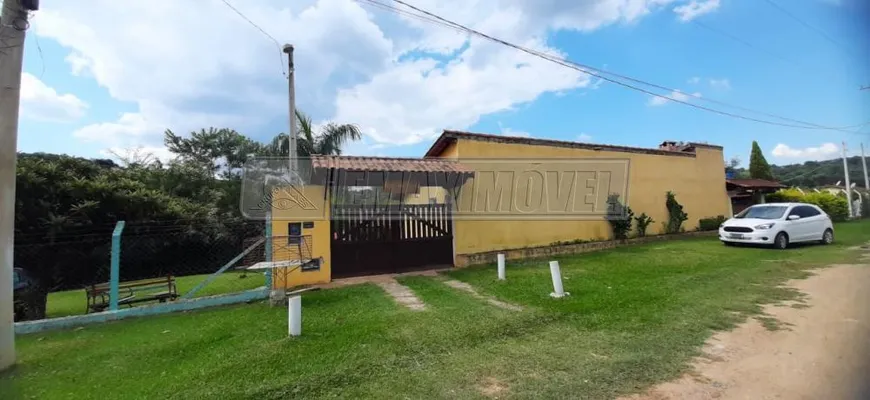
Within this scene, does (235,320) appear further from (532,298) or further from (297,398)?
(532,298)

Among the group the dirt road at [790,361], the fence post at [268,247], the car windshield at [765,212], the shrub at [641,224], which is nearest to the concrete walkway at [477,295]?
the dirt road at [790,361]

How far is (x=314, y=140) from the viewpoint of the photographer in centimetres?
1680

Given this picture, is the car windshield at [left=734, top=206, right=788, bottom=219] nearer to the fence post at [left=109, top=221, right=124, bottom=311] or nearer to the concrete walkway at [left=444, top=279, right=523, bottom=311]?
the concrete walkway at [left=444, top=279, right=523, bottom=311]

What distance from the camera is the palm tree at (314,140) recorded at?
1616cm

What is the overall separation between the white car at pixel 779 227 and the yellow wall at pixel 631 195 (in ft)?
9.25

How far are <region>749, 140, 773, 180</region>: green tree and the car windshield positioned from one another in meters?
14.3

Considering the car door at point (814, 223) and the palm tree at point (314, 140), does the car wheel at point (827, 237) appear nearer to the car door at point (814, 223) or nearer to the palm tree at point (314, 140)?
the car door at point (814, 223)

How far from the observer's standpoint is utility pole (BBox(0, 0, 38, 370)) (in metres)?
4.02

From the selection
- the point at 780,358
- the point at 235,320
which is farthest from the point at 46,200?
the point at 780,358

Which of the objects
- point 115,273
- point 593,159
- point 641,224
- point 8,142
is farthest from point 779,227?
point 8,142

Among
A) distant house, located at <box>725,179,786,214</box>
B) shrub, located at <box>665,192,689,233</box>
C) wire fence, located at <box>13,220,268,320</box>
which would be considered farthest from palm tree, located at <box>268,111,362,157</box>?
distant house, located at <box>725,179,786,214</box>

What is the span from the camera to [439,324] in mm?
4758

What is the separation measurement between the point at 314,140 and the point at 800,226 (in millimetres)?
17944

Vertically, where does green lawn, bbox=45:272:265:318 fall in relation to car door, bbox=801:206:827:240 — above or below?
below
